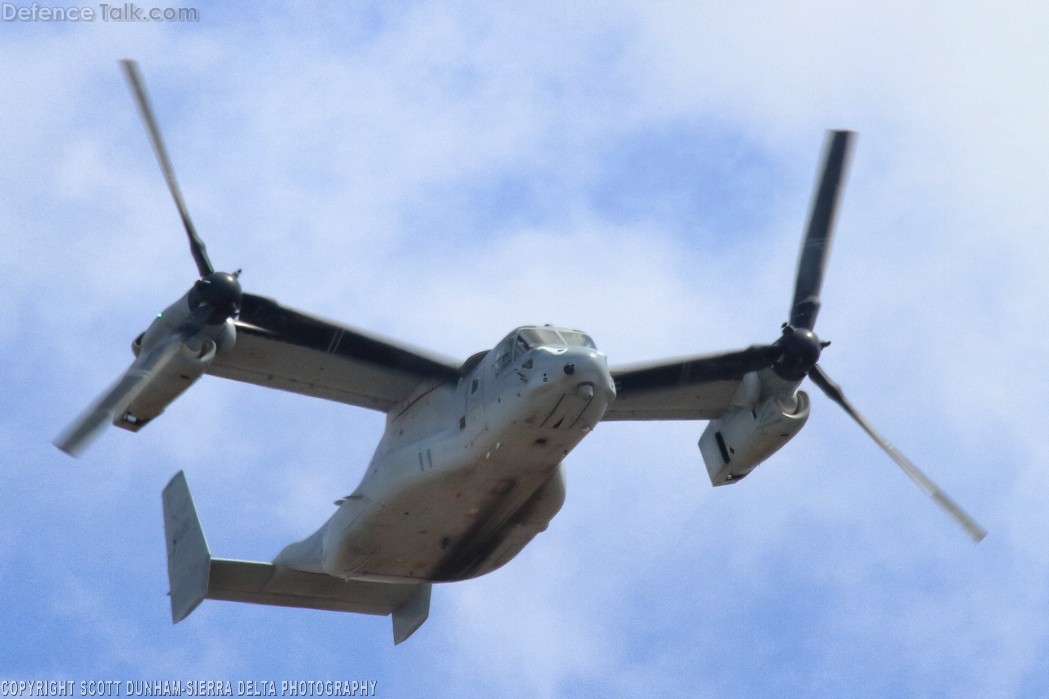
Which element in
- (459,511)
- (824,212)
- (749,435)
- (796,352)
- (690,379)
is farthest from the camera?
(824,212)

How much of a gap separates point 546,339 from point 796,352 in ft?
16.3

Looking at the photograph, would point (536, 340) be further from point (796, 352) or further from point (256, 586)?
point (256, 586)

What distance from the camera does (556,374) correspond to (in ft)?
71.7

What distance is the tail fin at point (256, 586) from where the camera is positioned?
26281 millimetres

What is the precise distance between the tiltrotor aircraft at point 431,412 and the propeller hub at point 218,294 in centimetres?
2

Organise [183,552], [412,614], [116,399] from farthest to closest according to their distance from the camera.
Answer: [412,614] < [183,552] < [116,399]

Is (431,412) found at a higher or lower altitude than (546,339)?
lower

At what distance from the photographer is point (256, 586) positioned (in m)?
26.6

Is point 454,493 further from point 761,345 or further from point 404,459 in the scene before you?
point 761,345

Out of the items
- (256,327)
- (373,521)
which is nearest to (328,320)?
(256,327)

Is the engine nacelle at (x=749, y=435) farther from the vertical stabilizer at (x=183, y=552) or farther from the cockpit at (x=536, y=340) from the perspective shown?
the vertical stabilizer at (x=183, y=552)

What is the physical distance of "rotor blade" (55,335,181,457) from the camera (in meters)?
21.7

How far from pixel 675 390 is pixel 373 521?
547 centimetres

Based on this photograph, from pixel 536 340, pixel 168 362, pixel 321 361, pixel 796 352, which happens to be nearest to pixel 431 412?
pixel 321 361
